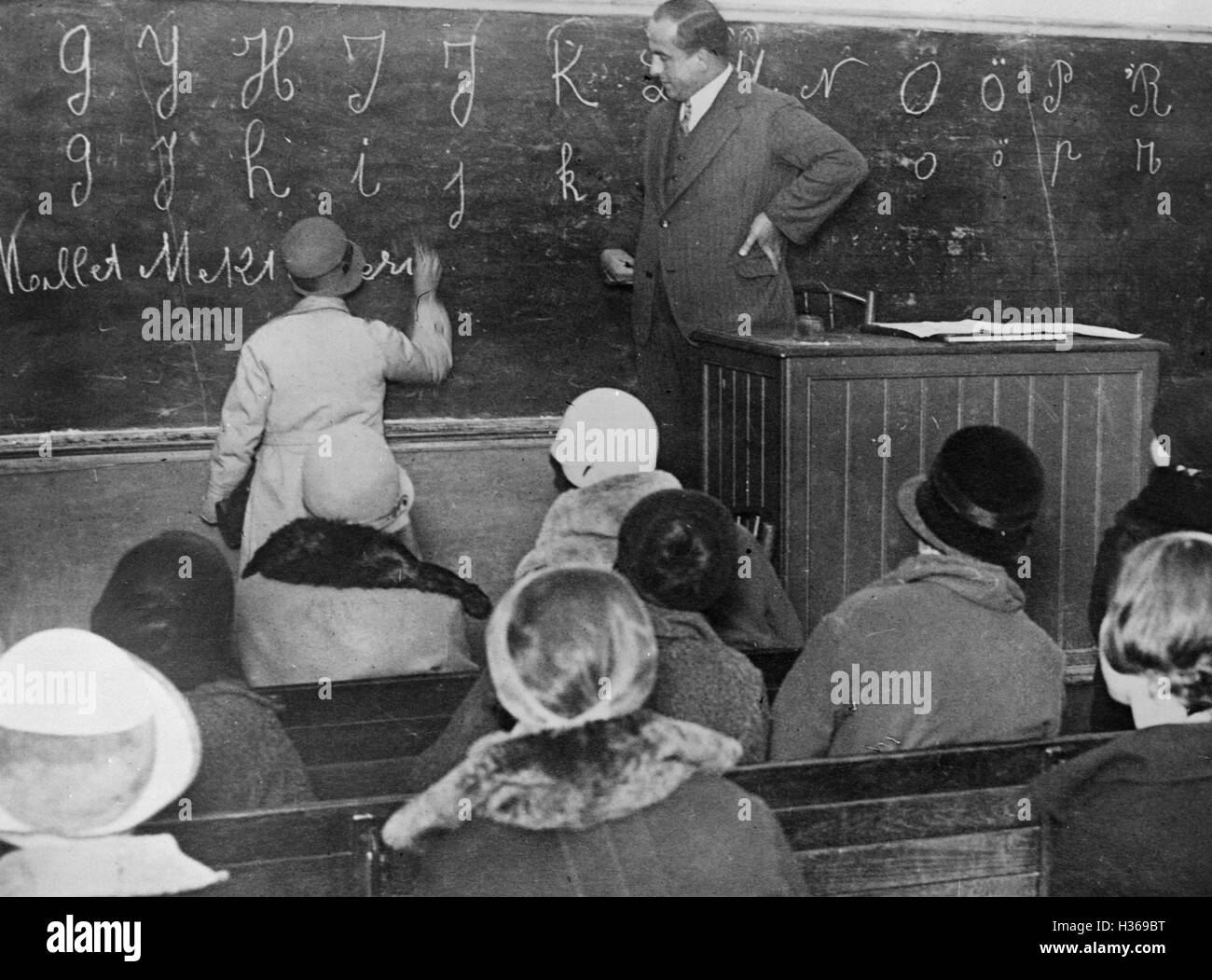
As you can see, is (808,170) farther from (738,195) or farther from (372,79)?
(372,79)

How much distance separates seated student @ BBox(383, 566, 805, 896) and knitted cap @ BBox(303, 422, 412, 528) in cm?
98

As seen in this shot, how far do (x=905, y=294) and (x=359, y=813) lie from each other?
117 inches

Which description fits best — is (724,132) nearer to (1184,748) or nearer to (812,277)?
(812,277)

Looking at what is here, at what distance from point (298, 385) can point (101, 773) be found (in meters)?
1.88

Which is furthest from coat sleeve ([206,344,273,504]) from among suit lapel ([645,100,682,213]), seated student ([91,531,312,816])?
suit lapel ([645,100,682,213])

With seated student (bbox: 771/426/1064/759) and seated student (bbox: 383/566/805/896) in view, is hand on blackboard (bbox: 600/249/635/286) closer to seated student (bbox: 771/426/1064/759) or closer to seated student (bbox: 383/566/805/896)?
seated student (bbox: 771/426/1064/759)

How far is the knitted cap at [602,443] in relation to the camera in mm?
3176

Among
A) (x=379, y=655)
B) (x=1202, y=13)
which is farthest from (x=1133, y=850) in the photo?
(x=1202, y=13)

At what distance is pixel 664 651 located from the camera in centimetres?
246

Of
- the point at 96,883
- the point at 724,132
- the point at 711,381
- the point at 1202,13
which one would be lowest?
the point at 96,883

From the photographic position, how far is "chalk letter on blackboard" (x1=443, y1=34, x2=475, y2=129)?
166 inches

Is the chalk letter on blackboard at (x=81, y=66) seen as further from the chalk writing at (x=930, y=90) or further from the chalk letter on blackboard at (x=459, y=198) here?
the chalk writing at (x=930, y=90)

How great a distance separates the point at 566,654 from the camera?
1.97m

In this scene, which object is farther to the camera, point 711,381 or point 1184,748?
point 711,381
